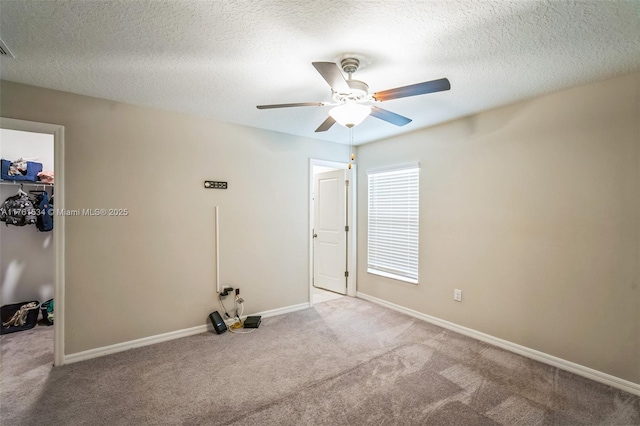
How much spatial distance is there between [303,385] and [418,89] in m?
2.29

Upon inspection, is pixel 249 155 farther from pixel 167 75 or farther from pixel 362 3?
pixel 362 3

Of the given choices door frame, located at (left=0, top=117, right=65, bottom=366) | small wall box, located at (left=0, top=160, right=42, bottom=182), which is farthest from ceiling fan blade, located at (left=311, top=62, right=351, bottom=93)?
small wall box, located at (left=0, top=160, right=42, bottom=182)

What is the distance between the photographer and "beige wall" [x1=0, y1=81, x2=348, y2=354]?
2.63 meters

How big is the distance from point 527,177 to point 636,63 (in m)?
1.03

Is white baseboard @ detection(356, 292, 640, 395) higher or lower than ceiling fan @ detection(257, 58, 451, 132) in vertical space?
lower

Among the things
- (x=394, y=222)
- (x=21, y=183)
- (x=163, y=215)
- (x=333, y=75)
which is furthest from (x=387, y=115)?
(x=21, y=183)

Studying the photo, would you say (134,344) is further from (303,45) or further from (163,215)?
(303,45)

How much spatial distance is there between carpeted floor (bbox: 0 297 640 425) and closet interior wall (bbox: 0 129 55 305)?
2.27 feet

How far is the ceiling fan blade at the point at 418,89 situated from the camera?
5.61 ft

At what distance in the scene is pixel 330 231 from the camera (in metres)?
4.90

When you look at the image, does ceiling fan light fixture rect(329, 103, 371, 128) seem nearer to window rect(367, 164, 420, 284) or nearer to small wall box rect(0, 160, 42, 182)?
window rect(367, 164, 420, 284)

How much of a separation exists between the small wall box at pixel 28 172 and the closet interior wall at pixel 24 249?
27 cm

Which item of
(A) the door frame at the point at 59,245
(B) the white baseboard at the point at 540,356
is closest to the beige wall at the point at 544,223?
(B) the white baseboard at the point at 540,356

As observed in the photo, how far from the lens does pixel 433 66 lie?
2.11 meters
